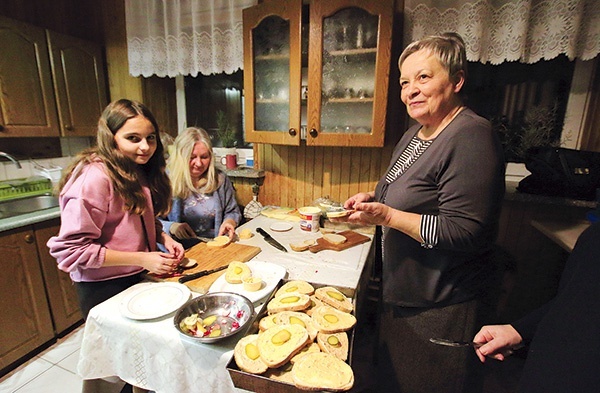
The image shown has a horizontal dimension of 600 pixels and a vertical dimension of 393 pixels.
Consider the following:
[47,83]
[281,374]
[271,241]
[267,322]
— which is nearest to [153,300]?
[267,322]

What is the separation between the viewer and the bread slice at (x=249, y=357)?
0.64 m

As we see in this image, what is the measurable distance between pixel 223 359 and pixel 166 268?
44cm

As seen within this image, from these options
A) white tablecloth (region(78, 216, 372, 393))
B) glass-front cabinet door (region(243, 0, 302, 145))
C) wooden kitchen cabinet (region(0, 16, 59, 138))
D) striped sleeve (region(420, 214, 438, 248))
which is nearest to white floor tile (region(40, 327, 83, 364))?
white tablecloth (region(78, 216, 372, 393))

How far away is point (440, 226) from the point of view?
0.84 meters

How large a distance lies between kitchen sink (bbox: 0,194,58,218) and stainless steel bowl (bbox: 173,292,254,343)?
1933mm

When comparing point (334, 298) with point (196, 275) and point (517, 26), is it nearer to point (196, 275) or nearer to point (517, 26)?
point (196, 275)

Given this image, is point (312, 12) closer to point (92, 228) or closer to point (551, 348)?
point (92, 228)

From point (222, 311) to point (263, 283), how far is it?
0.60ft

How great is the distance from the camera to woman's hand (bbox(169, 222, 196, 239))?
1.70 metres

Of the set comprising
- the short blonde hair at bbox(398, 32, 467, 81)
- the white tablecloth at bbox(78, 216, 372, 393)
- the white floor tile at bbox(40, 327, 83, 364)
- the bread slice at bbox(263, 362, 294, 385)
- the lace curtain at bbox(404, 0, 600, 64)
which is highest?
the lace curtain at bbox(404, 0, 600, 64)

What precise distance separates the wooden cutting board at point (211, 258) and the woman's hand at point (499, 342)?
2.78 feet

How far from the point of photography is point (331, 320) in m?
0.80

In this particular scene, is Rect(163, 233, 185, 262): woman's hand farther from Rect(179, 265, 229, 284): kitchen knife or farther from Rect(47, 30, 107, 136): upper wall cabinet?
Rect(47, 30, 107, 136): upper wall cabinet

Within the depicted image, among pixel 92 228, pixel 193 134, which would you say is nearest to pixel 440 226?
pixel 92 228
